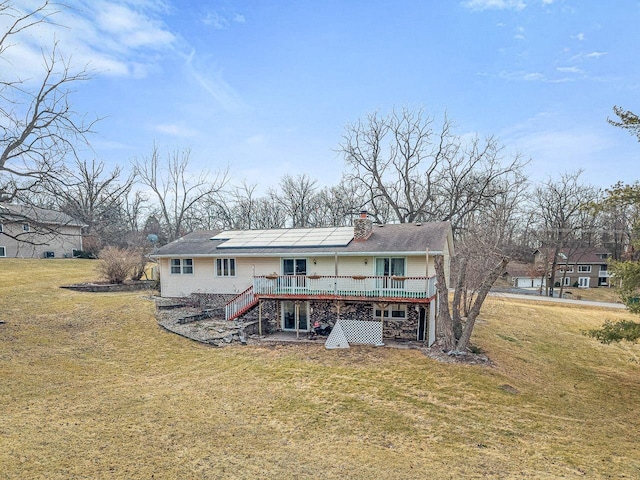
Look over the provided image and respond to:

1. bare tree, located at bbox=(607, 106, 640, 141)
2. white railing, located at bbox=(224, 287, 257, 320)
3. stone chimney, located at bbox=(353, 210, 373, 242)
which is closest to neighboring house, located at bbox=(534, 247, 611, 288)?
stone chimney, located at bbox=(353, 210, 373, 242)

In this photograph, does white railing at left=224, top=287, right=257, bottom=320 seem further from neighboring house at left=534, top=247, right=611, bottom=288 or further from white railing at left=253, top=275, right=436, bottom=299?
neighboring house at left=534, top=247, right=611, bottom=288

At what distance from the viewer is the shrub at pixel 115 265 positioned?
2448 cm

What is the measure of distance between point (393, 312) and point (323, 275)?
4085mm

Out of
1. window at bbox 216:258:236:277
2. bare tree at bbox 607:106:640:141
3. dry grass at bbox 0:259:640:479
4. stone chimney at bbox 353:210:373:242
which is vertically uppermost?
bare tree at bbox 607:106:640:141

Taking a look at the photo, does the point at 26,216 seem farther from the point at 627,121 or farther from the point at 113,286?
the point at 627,121

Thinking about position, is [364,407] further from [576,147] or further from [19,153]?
[576,147]

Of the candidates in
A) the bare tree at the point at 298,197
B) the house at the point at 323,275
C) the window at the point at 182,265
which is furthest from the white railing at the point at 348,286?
the bare tree at the point at 298,197

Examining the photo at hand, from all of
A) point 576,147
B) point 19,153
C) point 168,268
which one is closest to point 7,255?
point 168,268

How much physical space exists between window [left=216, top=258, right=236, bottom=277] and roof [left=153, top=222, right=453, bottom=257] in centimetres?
65

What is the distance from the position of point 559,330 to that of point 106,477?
81.0ft

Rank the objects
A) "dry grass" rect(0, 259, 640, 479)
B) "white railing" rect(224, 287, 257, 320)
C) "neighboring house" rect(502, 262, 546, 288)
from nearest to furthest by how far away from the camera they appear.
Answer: "dry grass" rect(0, 259, 640, 479) < "white railing" rect(224, 287, 257, 320) < "neighboring house" rect(502, 262, 546, 288)

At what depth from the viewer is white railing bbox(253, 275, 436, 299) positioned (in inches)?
607

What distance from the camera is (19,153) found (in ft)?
39.8

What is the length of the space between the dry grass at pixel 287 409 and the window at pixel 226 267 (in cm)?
466
